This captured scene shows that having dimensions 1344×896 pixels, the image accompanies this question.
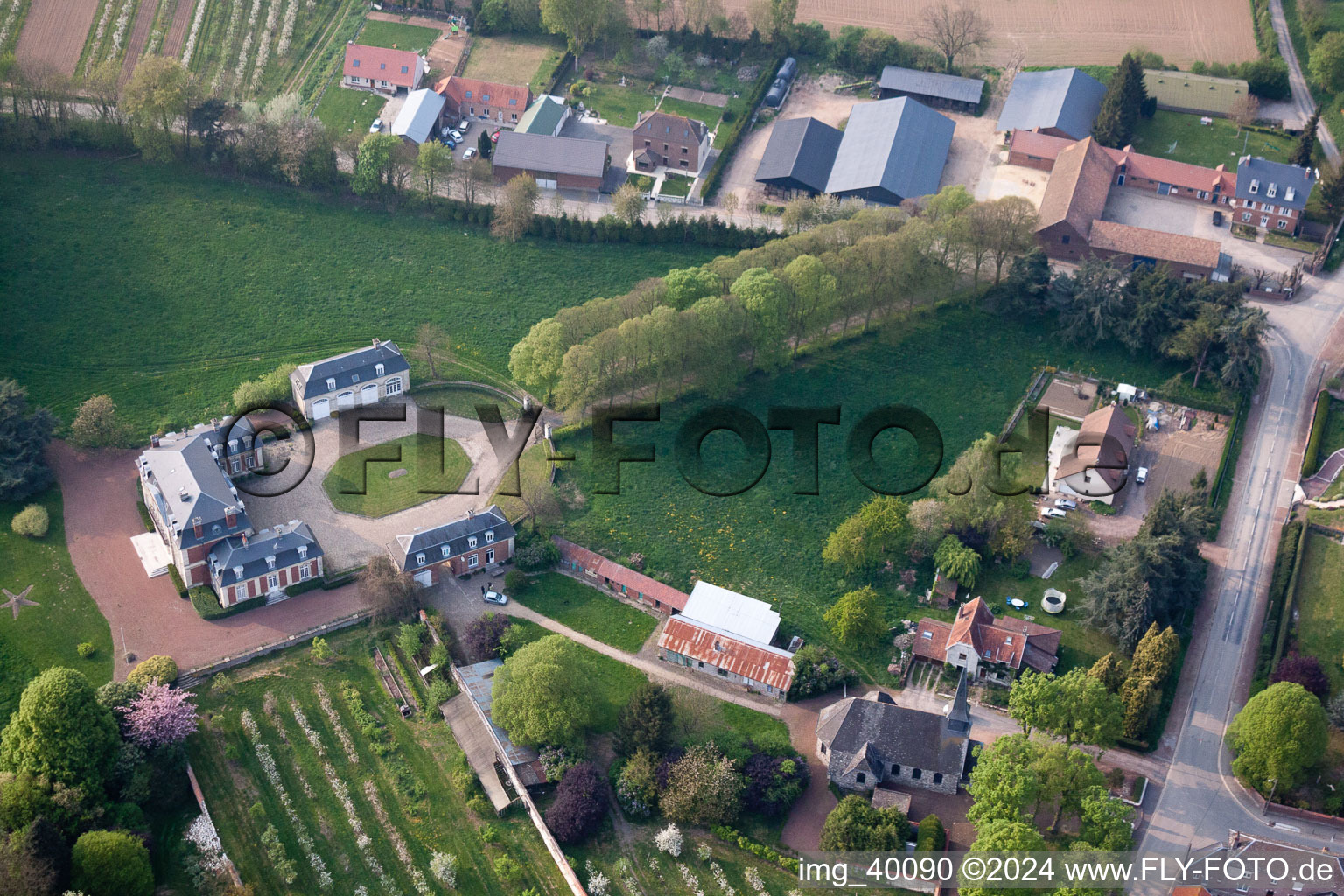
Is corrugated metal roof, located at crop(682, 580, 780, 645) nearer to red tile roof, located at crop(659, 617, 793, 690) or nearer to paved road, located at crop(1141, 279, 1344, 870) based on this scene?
red tile roof, located at crop(659, 617, 793, 690)

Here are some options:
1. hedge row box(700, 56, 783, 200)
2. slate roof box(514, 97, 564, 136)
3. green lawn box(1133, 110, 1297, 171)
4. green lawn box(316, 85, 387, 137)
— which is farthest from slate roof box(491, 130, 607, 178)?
green lawn box(1133, 110, 1297, 171)

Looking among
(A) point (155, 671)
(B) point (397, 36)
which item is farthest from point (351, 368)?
(B) point (397, 36)

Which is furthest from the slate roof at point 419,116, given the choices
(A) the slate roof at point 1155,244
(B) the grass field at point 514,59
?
(A) the slate roof at point 1155,244

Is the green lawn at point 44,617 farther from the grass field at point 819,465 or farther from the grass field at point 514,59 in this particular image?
the grass field at point 514,59

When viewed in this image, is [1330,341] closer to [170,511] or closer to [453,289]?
[453,289]

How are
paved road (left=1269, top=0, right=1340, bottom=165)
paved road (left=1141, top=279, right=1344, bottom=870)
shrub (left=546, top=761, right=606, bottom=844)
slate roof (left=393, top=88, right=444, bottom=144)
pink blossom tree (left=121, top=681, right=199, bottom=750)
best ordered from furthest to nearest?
paved road (left=1269, top=0, right=1340, bottom=165)
slate roof (left=393, top=88, right=444, bottom=144)
paved road (left=1141, top=279, right=1344, bottom=870)
pink blossom tree (left=121, top=681, right=199, bottom=750)
shrub (left=546, top=761, right=606, bottom=844)

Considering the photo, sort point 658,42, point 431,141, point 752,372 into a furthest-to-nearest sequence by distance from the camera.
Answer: point 658,42, point 431,141, point 752,372

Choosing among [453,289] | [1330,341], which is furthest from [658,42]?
[1330,341]
